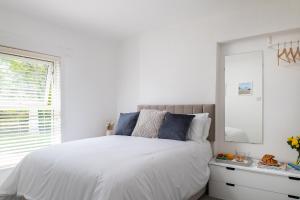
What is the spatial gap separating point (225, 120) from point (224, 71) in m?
0.72

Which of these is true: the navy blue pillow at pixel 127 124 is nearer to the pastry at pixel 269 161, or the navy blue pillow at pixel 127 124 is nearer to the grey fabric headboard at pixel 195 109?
the grey fabric headboard at pixel 195 109

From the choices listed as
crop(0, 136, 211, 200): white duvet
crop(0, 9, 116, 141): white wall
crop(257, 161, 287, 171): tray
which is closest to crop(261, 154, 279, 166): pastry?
crop(257, 161, 287, 171): tray

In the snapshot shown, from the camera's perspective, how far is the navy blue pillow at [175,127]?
2867 millimetres

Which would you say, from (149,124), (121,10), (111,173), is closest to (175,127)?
(149,124)

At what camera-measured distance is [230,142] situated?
307 centimetres

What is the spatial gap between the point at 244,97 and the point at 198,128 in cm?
78

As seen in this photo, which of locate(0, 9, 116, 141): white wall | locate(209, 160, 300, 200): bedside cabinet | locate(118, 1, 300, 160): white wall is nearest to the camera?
locate(209, 160, 300, 200): bedside cabinet

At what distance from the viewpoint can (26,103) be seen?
3166 millimetres

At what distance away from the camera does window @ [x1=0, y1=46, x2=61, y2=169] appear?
116 inches

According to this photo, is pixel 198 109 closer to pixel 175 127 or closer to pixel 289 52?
pixel 175 127

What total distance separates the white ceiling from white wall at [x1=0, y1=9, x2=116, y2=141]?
0.63 ft

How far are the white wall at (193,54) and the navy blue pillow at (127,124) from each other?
1.91ft

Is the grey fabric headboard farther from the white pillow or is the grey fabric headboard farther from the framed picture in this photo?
the framed picture

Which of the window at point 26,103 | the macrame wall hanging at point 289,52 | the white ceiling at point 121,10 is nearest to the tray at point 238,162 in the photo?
the macrame wall hanging at point 289,52
